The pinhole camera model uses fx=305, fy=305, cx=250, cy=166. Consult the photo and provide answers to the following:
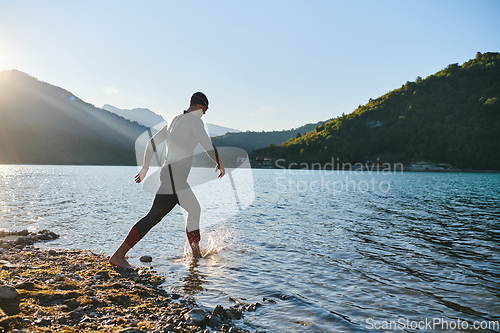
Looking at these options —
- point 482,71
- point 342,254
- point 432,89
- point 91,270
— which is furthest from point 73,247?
point 482,71

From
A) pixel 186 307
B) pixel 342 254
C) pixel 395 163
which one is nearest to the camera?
pixel 186 307

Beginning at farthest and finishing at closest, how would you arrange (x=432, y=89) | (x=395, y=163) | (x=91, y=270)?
(x=432, y=89) → (x=395, y=163) → (x=91, y=270)

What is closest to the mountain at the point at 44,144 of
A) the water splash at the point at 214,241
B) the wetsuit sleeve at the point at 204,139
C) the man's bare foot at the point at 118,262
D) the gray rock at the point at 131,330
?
the water splash at the point at 214,241

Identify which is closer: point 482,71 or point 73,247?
point 73,247

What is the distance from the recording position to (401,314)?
194 inches

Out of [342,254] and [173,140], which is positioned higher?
[173,140]

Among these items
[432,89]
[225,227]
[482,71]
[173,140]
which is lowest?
[225,227]

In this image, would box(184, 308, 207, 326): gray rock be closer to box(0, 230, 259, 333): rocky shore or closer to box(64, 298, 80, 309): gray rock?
box(0, 230, 259, 333): rocky shore

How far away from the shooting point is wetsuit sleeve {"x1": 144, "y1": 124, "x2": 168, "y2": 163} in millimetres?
6313

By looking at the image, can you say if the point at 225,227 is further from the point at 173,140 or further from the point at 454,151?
the point at 454,151

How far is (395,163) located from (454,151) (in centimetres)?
2717

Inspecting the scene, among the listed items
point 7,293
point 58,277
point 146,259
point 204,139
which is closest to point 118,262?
point 146,259

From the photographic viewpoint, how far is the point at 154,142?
6426 mm

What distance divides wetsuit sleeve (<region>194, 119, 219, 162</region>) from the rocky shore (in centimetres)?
279
